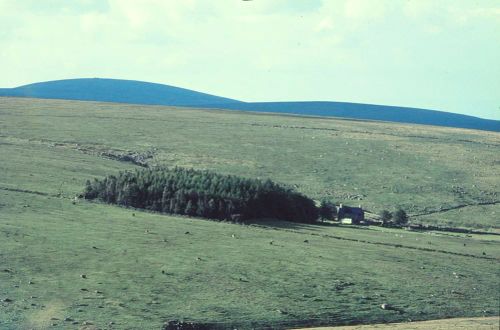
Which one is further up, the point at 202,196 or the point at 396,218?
the point at 202,196

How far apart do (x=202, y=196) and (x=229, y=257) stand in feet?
51.1

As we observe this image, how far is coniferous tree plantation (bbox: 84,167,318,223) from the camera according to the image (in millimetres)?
49125

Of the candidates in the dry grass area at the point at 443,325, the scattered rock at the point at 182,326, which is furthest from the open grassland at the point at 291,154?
the dry grass area at the point at 443,325

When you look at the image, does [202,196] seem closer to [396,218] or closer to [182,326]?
[396,218]

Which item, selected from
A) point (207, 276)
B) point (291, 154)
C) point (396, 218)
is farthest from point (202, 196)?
point (291, 154)

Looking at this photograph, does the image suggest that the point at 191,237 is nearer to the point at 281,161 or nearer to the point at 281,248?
the point at 281,248

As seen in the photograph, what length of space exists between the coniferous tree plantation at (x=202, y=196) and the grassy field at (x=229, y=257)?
242 cm

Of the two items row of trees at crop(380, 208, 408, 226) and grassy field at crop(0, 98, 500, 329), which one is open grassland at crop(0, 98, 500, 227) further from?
row of trees at crop(380, 208, 408, 226)

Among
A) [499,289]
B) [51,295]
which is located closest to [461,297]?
[499,289]

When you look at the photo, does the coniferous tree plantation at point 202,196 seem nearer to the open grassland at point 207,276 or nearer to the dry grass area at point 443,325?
the open grassland at point 207,276

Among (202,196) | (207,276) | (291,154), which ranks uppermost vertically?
(291,154)

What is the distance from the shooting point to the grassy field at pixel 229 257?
26.5m

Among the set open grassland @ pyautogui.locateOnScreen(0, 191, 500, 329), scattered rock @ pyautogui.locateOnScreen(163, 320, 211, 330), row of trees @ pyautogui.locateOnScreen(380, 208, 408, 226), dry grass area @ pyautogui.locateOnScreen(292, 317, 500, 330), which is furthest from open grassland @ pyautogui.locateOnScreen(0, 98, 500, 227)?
dry grass area @ pyautogui.locateOnScreen(292, 317, 500, 330)

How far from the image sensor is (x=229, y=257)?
34.2 meters
